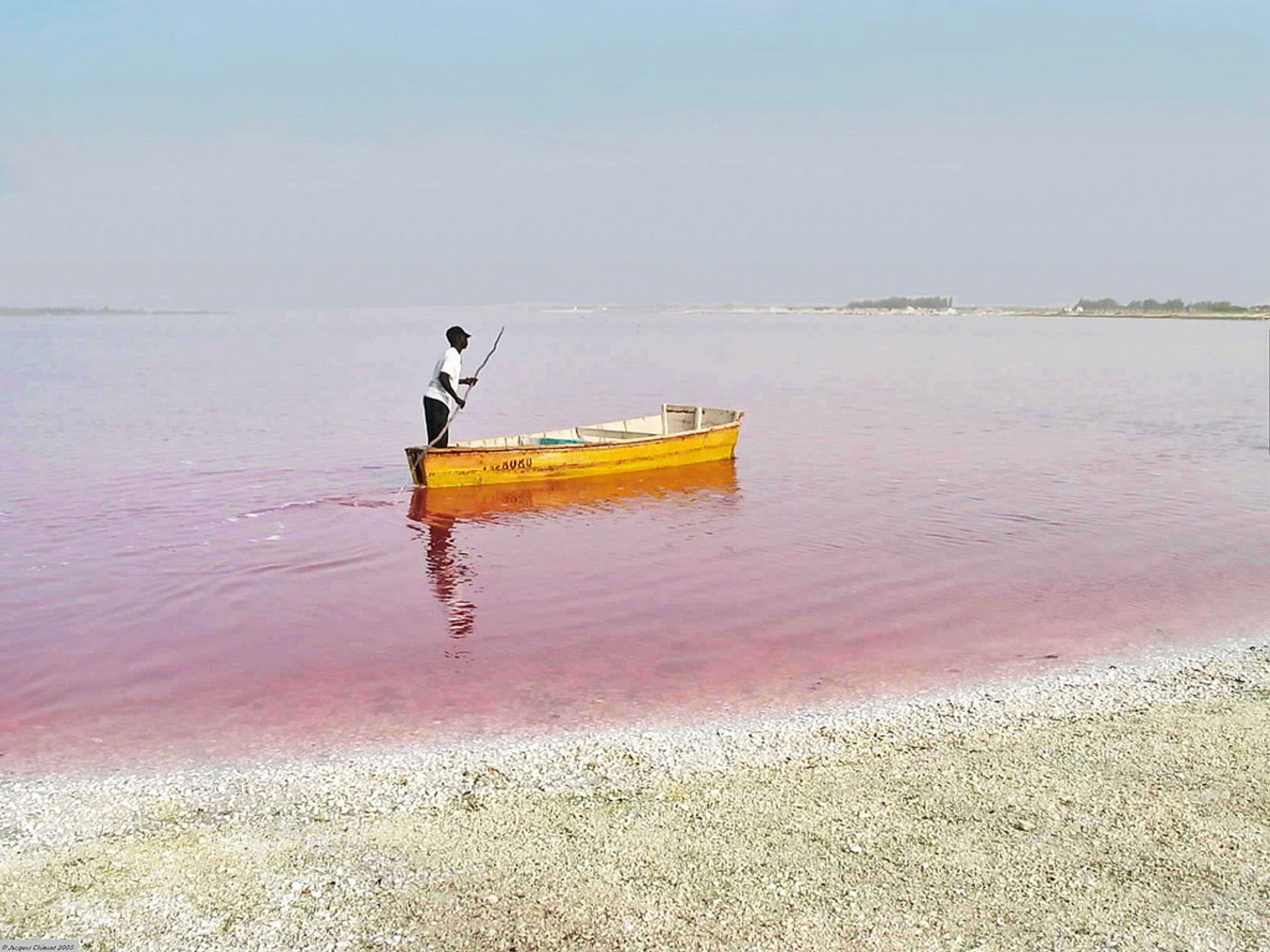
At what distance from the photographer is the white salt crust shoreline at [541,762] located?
6.90 m

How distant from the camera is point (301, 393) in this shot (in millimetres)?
43188

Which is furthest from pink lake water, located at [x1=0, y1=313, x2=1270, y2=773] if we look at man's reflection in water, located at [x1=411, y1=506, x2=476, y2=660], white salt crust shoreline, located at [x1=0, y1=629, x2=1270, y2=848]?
white salt crust shoreline, located at [x1=0, y1=629, x2=1270, y2=848]

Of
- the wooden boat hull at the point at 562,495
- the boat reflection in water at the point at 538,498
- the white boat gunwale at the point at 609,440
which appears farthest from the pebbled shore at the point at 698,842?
the white boat gunwale at the point at 609,440

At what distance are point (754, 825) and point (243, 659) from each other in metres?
5.91

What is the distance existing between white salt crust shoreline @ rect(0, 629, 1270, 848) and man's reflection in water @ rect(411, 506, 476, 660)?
2.73m

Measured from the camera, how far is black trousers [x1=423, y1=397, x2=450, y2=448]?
1814cm

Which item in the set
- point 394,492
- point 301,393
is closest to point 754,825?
point 394,492

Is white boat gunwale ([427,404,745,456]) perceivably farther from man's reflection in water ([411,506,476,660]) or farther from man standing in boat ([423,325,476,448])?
man's reflection in water ([411,506,476,660])

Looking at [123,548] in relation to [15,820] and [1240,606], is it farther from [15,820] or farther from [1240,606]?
[1240,606]

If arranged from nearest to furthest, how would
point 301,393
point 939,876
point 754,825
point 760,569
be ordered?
point 939,876, point 754,825, point 760,569, point 301,393

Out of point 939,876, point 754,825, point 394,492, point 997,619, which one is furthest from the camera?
point 394,492

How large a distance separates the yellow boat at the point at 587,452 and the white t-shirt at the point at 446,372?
0.87m

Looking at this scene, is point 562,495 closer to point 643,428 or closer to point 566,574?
point 643,428

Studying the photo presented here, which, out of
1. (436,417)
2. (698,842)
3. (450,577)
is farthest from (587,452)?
(698,842)
